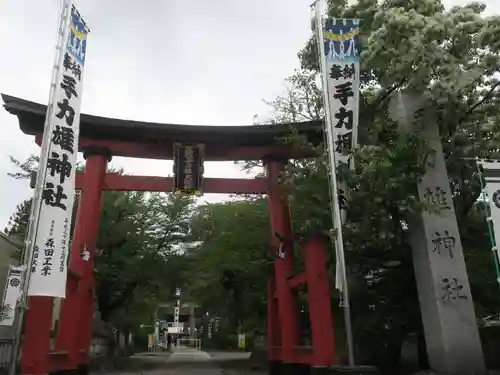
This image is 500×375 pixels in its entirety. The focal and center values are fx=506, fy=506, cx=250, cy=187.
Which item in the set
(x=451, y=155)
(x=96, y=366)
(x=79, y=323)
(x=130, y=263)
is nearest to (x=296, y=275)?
(x=451, y=155)

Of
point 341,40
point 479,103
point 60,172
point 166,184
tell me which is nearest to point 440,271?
point 479,103

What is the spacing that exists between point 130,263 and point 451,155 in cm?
1354

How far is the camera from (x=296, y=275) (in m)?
13.4

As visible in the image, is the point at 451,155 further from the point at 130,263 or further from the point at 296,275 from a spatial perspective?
the point at 130,263

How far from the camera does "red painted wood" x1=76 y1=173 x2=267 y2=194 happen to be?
14344 millimetres

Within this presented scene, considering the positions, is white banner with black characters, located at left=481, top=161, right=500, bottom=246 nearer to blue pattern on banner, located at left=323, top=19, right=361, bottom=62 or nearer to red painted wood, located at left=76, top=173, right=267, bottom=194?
blue pattern on banner, located at left=323, top=19, right=361, bottom=62

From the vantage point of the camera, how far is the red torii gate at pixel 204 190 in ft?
39.6

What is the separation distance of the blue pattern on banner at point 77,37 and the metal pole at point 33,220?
20cm

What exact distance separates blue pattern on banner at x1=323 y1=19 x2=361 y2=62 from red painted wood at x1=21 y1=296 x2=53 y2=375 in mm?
7767

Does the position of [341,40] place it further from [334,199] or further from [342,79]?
[334,199]

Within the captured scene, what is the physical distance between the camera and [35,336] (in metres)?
10.2

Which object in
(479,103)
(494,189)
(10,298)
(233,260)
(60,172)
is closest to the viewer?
(494,189)

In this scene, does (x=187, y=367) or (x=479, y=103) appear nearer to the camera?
(x=479, y=103)

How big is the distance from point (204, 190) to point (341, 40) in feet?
19.4
